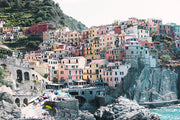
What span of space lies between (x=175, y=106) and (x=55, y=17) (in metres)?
73.3

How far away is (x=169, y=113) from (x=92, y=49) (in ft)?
115

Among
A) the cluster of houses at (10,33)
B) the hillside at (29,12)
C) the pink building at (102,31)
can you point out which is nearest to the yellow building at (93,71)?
the pink building at (102,31)

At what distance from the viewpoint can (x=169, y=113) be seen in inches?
2901

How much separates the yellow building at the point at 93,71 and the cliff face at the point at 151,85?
8630 millimetres

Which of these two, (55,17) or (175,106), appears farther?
(55,17)

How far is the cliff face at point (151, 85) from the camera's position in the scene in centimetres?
8238

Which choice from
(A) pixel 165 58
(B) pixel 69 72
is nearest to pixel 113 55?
(B) pixel 69 72

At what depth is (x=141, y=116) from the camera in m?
62.4

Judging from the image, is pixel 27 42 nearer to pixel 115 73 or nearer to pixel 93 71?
pixel 93 71

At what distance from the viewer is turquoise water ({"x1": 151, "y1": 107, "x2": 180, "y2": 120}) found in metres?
68.9

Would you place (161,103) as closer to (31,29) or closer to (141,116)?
(141,116)

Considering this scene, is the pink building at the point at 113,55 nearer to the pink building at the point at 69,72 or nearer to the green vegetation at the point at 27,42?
the pink building at the point at 69,72

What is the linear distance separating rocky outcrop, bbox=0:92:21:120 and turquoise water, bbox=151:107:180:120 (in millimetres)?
36799

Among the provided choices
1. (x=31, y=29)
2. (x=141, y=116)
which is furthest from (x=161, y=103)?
(x=31, y=29)
